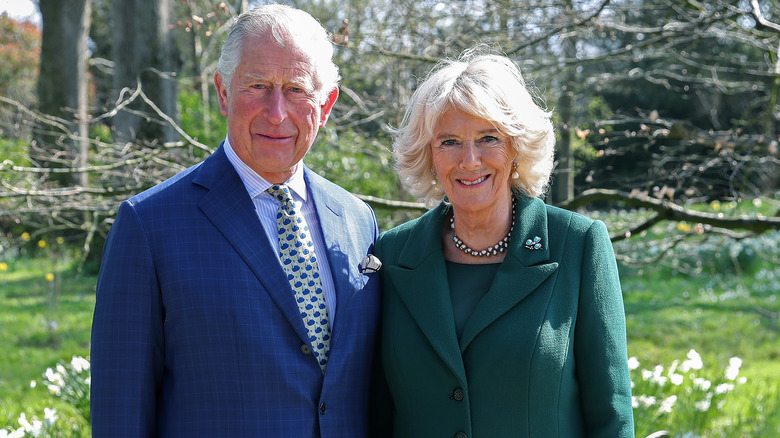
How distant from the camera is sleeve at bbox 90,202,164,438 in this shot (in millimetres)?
2041

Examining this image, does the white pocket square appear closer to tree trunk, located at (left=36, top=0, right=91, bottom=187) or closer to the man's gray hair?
the man's gray hair

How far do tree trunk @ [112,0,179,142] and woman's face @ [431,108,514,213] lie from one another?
18.5 feet

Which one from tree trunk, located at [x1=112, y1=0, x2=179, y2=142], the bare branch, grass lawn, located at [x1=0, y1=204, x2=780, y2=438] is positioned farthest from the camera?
tree trunk, located at [x1=112, y1=0, x2=179, y2=142]

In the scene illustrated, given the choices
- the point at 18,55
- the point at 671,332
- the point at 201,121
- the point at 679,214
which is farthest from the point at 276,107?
the point at 18,55

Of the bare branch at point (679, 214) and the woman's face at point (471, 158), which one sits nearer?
the woman's face at point (471, 158)

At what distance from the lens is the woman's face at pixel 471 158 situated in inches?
95.3

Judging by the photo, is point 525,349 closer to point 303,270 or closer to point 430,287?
point 430,287

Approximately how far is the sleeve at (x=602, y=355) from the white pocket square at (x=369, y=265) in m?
0.66

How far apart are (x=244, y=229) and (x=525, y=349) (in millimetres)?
874

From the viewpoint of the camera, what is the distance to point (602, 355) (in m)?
2.24

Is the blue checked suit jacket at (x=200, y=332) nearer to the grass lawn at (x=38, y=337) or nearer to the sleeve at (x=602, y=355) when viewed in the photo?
the sleeve at (x=602, y=355)

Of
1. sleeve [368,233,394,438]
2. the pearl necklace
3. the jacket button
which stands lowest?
sleeve [368,233,394,438]

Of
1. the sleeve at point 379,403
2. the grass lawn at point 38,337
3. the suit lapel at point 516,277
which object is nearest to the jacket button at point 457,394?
the suit lapel at point 516,277

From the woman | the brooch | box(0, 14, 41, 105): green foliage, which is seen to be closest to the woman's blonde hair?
the woman
